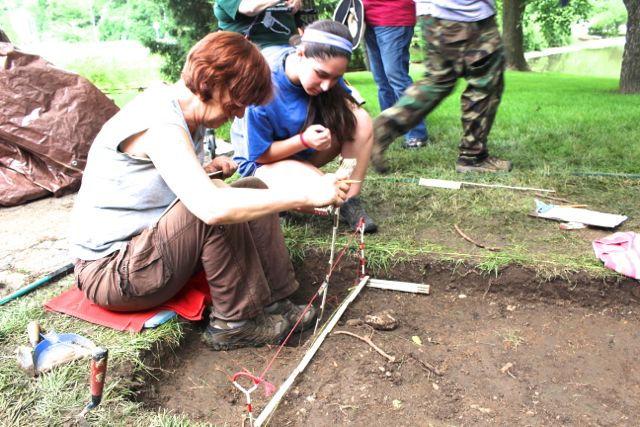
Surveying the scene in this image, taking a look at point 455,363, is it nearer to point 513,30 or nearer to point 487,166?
point 487,166

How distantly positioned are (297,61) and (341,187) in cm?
88

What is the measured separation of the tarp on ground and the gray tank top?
1708 mm

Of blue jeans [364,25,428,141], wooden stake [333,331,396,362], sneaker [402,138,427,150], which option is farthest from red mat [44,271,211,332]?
sneaker [402,138,427,150]

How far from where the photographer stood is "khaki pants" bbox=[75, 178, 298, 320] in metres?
1.90

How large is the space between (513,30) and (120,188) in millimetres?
14179

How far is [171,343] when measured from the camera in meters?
2.06

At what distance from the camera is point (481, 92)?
137 inches

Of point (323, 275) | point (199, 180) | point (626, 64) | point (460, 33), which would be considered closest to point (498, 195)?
point (460, 33)

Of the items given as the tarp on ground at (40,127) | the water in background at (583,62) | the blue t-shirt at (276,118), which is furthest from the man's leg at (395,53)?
the water in background at (583,62)

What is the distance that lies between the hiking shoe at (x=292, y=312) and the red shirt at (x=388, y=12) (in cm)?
259

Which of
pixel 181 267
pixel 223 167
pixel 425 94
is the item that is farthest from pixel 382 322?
pixel 425 94

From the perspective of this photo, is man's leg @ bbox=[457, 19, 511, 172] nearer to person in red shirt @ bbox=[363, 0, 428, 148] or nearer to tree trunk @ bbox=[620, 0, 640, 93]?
person in red shirt @ bbox=[363, 0, 428, 148]

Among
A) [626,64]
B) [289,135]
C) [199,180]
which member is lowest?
[626,64]

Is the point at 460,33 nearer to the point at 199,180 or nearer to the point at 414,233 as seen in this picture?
the point at 414,233
